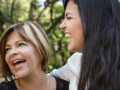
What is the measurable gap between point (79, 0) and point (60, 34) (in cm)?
483

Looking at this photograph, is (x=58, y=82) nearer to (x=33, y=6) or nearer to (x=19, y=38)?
(x=19, y=38)

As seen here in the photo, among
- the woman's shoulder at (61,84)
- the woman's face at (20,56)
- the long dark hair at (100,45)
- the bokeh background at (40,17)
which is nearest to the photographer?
the long dark hair at (100,45)

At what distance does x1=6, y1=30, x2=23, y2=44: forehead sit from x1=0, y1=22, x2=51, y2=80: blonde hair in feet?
0.09

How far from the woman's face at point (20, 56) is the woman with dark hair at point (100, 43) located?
633mm

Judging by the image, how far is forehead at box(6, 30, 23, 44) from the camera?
1.79 meters

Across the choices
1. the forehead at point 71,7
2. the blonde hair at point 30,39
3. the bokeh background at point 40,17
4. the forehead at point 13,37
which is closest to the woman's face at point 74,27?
the forehead at point 71,7

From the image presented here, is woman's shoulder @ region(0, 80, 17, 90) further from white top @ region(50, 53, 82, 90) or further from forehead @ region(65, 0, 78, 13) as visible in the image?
forehead @ region(65, 0, 78, 13)

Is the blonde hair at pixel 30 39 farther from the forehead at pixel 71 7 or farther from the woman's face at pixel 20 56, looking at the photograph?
the forehead at pixel 71 7

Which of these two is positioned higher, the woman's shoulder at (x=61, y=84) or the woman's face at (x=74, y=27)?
the woman's face at (x=74, y=27)

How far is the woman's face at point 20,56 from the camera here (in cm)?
173

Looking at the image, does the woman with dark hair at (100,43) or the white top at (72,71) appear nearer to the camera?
the woman with dark hair at (100,43)

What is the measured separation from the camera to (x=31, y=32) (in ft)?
6.07

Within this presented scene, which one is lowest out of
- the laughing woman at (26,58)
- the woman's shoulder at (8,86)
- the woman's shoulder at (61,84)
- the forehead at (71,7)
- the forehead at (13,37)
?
the woman's shoulder at (61,84)

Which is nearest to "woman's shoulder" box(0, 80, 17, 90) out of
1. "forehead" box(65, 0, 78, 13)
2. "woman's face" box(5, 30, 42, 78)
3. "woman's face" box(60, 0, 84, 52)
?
"woman's face" box(5, 30, 42, 78)
